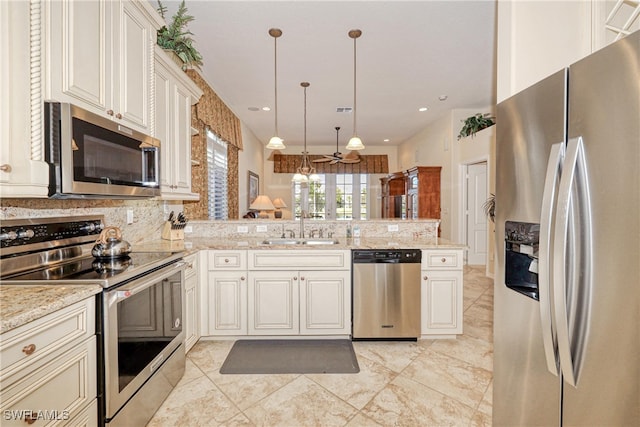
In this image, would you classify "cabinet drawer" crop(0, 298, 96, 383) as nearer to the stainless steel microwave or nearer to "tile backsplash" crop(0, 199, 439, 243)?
the stainless steel microwave

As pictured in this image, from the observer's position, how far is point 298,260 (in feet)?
8.45

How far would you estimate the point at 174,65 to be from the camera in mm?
2303

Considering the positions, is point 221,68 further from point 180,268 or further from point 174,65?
point 180,268

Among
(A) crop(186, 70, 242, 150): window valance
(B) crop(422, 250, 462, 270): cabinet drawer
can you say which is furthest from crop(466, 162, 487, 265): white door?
(A) crop(186, 70, 242, 150): window valance

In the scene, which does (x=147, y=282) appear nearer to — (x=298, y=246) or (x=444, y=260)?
(x=298, y=246)

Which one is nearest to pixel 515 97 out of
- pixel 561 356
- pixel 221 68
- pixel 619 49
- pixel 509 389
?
pixel 619 49

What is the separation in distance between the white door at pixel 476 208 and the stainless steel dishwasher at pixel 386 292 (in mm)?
3333

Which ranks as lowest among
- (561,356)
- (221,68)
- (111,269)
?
(561,356)

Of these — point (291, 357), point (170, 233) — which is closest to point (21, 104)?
point (170, 233)

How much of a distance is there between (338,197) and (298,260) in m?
6.08

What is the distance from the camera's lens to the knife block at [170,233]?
2.87m

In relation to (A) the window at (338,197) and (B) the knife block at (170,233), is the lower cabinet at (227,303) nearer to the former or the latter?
(B) the knife block at (170,233)

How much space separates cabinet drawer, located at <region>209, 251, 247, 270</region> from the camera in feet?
8.44

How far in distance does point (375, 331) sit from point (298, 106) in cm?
383
